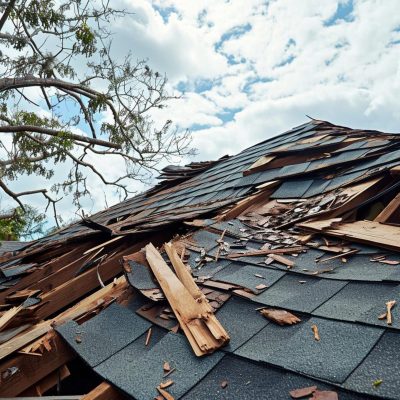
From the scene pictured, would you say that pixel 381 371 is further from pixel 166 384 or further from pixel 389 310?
pixel 166 384

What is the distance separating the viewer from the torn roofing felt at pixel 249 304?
139 centimetres

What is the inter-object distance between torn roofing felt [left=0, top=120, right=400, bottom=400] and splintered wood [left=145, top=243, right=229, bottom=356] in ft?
0.03

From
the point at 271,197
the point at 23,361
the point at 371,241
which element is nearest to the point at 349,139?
the point at 271,197

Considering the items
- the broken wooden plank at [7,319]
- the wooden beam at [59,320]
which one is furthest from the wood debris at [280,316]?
the broken wooden plank at [7,319]

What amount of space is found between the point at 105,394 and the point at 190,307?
1.84 feet

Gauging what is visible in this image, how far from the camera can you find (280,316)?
1691 mm

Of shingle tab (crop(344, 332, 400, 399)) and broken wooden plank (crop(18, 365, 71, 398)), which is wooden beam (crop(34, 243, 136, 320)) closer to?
broken wooden plank (crop(18, 365, 71, 398))

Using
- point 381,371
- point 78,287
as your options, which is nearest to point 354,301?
point 381,371

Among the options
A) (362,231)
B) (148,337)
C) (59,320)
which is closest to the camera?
(148,337)

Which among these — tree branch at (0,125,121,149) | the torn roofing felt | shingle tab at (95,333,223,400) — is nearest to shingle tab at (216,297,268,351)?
the torn roofing felt

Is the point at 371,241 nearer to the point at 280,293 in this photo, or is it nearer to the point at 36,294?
the point at 280,293

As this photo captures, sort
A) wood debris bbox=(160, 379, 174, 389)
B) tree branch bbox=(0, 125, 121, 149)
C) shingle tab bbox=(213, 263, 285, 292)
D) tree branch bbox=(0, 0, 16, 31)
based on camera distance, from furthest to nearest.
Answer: tree branch bbox=(0, 125, 121, 149) → tree branch bbox=(0, 0, 16, 31) → shingle tab bbox=(213, 263, 285, 292) → wood debris bbox=(160, 379, 174, 389)

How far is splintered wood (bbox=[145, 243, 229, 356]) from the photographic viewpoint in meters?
1.61

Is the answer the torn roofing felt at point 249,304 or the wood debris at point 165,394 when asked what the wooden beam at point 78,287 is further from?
the wood debris at point 165,394
